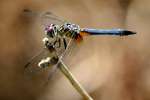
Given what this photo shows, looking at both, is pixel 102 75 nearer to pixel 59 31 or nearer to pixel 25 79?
pixel 25 79

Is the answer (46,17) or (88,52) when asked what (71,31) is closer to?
(46,17)

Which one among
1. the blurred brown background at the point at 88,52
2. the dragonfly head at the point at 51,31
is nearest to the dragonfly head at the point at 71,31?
the dragonfly head at the point at 51,31

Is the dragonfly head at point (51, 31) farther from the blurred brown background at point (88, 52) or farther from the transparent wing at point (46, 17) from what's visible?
the blurred brown background at point (88, 52)

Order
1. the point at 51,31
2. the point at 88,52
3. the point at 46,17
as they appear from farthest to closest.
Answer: the point at 88,52, the point at 46,17, the point at 51,31

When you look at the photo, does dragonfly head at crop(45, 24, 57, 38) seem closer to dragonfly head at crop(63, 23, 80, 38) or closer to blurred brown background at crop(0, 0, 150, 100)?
dragonfly head at crop(63, 23, 80, 38)

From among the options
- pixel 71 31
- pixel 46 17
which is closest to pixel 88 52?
pixel 46 17

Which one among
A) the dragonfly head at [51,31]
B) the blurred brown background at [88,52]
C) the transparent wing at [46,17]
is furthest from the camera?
the blurred brown background at [88,52]

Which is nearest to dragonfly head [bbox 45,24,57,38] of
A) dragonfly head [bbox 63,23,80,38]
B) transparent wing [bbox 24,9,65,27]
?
dragonfly head [bbox 63,23,80,38]

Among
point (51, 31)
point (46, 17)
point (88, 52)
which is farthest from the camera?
point (88, 52)
